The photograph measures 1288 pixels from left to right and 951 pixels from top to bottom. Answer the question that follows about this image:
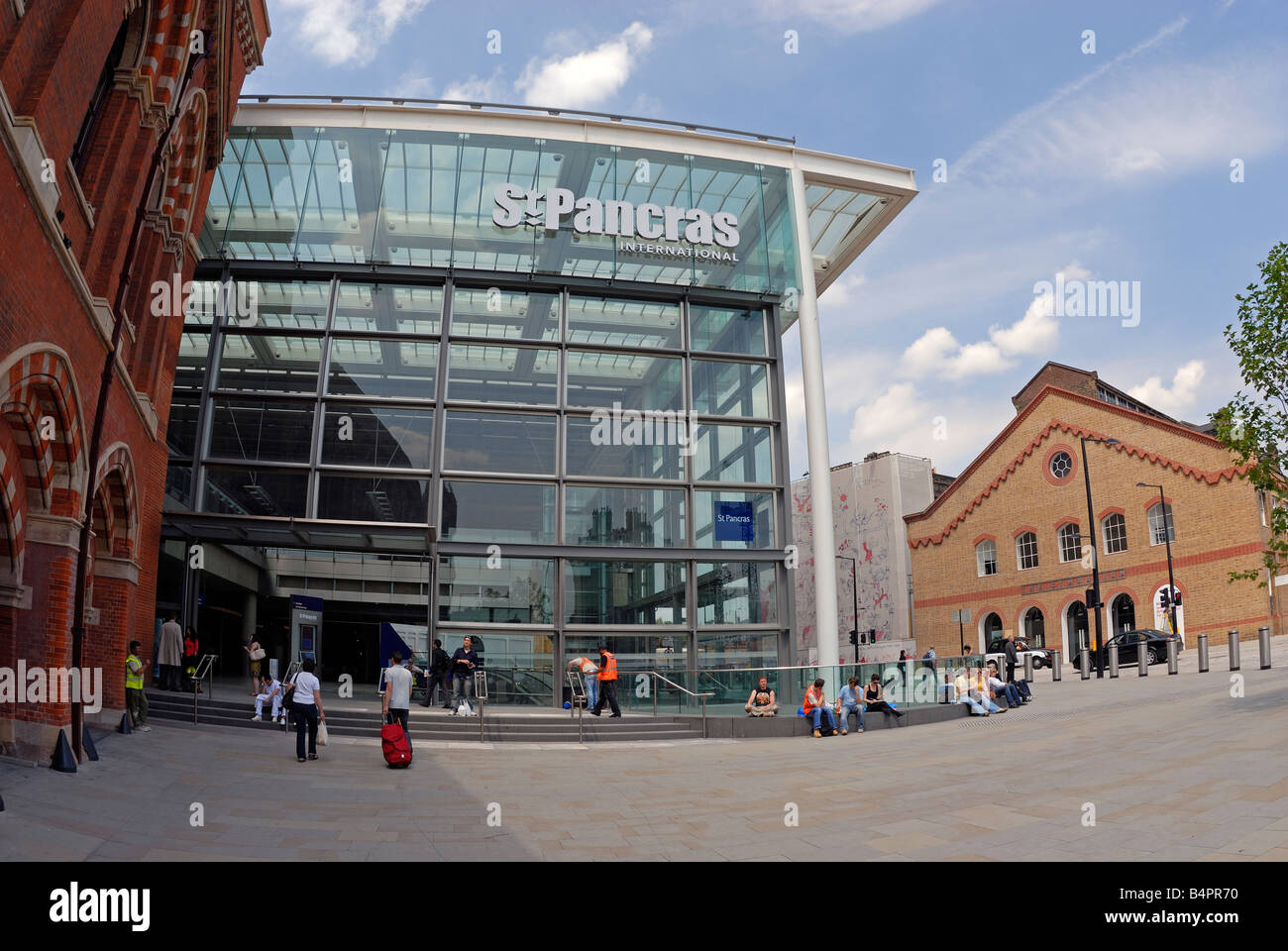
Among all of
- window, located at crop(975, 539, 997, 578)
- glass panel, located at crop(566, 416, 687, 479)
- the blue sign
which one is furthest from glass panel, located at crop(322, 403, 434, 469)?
window, located at crop(975, 539, 997, 578)

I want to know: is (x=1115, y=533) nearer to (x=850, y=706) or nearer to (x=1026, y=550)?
(x=1026, y=550)

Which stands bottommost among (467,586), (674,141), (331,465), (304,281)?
(467,586)

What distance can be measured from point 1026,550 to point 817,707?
3026cm

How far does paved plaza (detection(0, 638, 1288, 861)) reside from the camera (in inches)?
296

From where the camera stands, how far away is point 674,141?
2653 cm

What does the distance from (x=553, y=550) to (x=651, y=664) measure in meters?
3.85

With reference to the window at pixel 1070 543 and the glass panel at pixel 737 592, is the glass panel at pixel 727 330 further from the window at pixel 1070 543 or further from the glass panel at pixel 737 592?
the window at pixel 1070 543

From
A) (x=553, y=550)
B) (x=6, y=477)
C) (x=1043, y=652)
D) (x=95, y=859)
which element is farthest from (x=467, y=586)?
(x=1043, y=652)

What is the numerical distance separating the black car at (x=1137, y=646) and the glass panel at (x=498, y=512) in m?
20.1

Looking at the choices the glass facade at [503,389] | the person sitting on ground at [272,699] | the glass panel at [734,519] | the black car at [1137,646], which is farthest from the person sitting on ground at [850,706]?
the black car at [1137,646]

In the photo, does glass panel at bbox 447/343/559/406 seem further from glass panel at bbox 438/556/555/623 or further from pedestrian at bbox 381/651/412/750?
pedestrian at bbox 381/651/412/750

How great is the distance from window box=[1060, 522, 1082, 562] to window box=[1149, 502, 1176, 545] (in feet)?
10.4

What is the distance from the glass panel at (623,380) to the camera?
83.1ft

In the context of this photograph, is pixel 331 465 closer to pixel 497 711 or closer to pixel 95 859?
pixel 497 711
